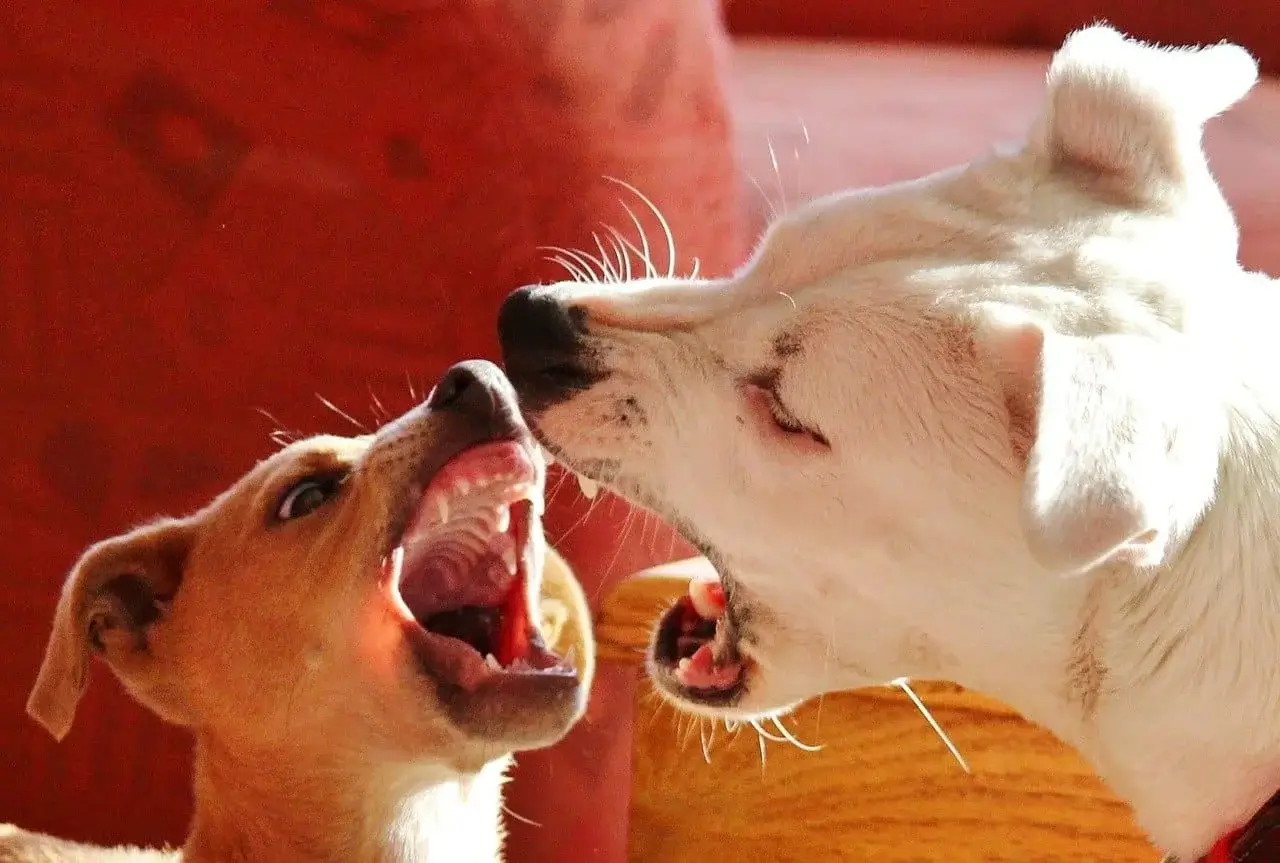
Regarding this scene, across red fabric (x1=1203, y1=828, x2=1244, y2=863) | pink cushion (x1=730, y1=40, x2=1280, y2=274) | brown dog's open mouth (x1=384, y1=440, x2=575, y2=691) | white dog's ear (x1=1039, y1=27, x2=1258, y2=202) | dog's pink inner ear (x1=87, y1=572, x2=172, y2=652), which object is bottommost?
dog's pink inner ear (x1=87, y1=572, x2=172, y2=652)

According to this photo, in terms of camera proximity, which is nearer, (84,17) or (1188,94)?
(1188,94)

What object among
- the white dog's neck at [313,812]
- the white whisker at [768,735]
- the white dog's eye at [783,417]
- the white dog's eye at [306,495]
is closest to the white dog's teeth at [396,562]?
the white dog's eye at [306,495]

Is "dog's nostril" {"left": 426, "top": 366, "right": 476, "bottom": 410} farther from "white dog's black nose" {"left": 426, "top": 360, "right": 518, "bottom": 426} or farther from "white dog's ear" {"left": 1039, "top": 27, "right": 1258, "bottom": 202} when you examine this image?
"white dog's ear" {"left": 1039, "top": 27, "right": 1258, "bottom": 202}

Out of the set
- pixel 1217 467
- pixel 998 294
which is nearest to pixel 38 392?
pixel 998 294

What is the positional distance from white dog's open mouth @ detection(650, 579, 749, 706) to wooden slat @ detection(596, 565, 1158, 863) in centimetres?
27

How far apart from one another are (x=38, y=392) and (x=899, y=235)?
1199 millimetres

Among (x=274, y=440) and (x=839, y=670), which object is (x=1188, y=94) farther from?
(x=274, y=440)

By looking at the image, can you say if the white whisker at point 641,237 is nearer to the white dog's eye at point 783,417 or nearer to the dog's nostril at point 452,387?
the dog's nostril at point 452,387

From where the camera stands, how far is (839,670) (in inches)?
43.2

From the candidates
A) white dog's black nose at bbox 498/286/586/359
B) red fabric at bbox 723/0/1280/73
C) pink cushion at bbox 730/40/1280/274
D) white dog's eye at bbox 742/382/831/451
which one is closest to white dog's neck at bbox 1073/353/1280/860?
white dog's eye at bbox 742/382/831/451

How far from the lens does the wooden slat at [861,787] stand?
4.91 feet

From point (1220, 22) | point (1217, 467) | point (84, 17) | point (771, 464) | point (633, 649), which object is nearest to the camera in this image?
point (1217, 467)

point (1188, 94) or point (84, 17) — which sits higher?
point (1188, 94)

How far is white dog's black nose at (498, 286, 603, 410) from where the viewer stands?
3.50ft
